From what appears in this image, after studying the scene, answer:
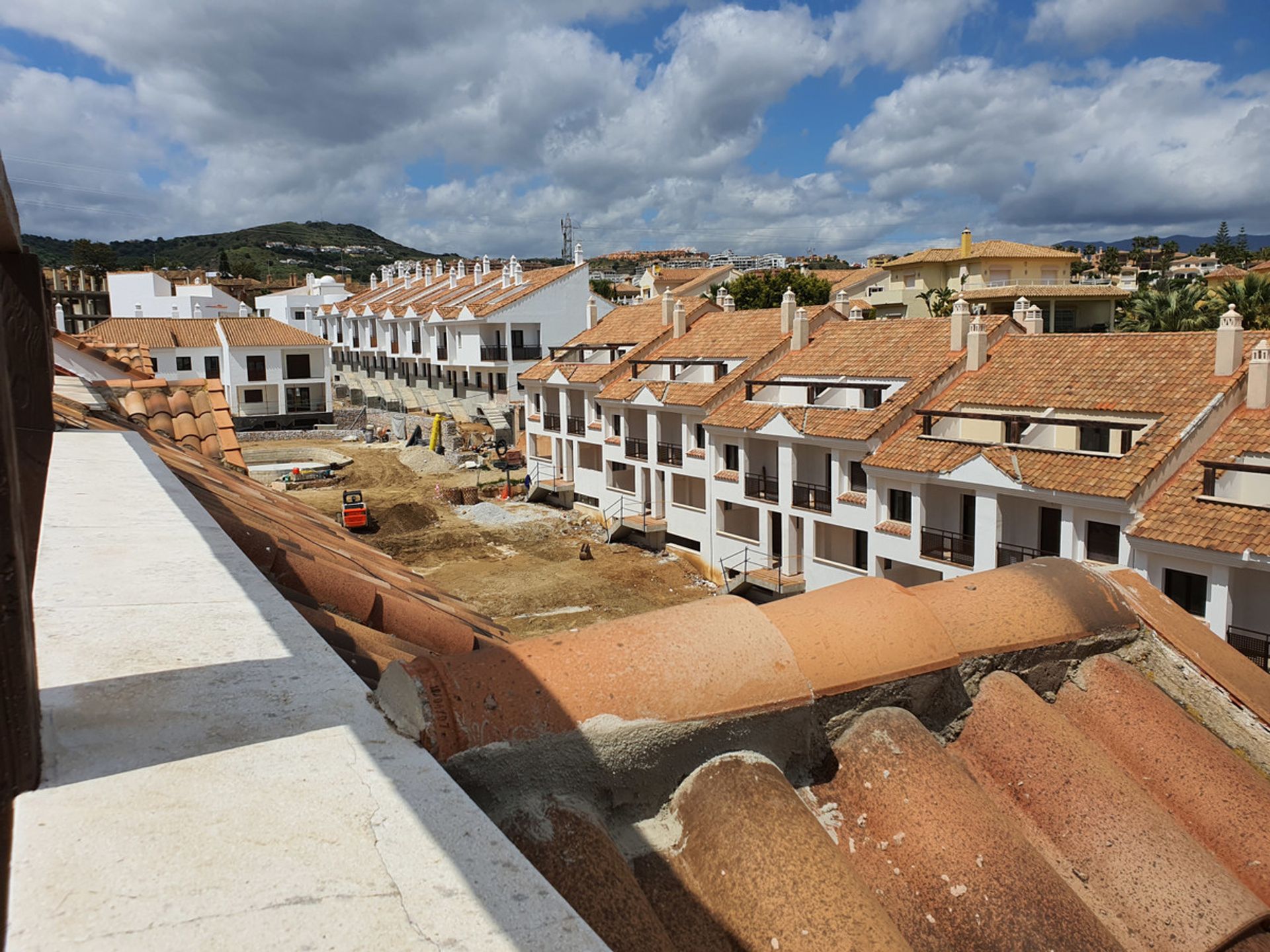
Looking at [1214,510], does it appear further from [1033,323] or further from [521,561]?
[521,561]

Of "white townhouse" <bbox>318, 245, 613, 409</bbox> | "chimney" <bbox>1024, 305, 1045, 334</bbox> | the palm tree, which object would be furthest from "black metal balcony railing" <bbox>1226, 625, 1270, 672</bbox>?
"white townhouse" <bbox>318, 245, 613, 409</bbox>

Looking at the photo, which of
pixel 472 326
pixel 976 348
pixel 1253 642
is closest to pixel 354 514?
pixel 472 326

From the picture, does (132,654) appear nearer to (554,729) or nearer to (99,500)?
(554,729)

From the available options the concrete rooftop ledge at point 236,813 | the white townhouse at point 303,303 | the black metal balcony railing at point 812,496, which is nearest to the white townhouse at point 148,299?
the white townhouse at point 303,303

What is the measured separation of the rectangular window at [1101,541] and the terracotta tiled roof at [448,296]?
46338 millimetres

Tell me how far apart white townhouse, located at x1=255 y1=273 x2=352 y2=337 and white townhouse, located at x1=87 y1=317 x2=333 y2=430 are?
2648 centimetres

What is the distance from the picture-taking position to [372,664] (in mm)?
4184

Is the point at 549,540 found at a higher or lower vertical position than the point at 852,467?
lower

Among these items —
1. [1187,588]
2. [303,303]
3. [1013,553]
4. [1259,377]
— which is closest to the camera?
[1187,588]

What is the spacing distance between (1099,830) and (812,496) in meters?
27.4

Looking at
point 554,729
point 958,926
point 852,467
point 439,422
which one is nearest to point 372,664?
point 554,729

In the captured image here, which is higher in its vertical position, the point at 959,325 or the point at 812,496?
the point at 959,325

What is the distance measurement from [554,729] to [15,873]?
5.09ft

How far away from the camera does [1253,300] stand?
37469mm
